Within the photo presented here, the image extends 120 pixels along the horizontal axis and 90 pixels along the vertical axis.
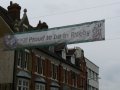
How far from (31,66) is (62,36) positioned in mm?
15504

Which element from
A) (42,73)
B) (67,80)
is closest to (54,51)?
(67,80)

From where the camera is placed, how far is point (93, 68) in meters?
79.9

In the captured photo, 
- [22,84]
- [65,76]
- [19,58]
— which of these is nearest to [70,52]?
[65,76]

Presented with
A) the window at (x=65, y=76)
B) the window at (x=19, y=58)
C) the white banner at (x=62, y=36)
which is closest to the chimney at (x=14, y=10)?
the window at (x=19, y=58)

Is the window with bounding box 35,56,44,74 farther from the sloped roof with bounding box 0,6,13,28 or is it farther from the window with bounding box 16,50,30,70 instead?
the sloped roof with bounding box 0,6,13,28

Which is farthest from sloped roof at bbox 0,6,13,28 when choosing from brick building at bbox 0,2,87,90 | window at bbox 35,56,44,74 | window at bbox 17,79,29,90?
window at bbox 17,79,29,90

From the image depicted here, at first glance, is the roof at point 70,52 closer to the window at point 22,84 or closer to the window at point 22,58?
the window at point 22,58

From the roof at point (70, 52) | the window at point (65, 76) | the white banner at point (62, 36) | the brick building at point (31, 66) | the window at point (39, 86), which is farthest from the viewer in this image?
the roof at point (70, 52)

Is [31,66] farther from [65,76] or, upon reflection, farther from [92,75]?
[92,75]

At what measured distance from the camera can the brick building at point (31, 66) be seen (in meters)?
39.5

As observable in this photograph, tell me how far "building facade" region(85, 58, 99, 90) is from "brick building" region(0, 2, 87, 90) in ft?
42.9

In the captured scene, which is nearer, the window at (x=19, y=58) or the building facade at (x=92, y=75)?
the window at (x=19, y=58)

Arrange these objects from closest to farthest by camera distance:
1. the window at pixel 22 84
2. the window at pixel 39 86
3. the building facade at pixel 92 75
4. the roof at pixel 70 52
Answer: the window at pixel 22 84 → the window at pixel 39 86 → the roof at pixel 70 52 → the building facade at pixel 92 75

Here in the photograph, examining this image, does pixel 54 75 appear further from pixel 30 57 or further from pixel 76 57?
pixel 76 57
